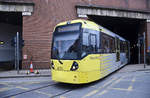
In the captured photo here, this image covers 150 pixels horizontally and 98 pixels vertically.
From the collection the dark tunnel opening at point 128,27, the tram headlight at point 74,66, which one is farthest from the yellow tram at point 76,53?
the dark tunnel opening at point 128,27

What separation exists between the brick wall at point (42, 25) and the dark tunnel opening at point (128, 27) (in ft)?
10.3

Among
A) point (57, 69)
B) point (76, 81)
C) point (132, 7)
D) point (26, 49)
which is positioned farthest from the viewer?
point (132, 7)

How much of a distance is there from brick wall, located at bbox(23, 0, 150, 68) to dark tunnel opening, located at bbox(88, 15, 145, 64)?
10.3ft

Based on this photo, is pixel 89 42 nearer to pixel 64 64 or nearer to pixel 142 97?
pixel 64 64

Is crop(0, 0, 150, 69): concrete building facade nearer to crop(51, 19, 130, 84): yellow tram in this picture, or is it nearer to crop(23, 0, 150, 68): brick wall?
crop(23, 0, 150, 68): brick wall

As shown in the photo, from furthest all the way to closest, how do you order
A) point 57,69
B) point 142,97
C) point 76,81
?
point 57,69
point 76,81
point 142,97

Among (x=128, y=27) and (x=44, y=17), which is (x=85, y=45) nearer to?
(x=44, y=17)

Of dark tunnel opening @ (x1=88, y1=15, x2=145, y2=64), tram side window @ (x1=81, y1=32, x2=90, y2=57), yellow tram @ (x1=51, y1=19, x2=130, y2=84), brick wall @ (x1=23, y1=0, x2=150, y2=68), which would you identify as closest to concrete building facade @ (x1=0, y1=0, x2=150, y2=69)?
brick wall @ (x1=23, y1=0, x2=150, y2=68)

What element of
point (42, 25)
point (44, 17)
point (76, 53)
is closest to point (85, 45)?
point (76, 53)

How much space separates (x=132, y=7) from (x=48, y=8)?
10681mm

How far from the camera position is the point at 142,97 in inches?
205

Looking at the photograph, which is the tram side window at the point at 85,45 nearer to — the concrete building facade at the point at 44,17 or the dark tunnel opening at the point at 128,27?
the concrete building facade at the point at 44,17

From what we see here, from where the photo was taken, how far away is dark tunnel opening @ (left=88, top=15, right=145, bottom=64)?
18.9 meters

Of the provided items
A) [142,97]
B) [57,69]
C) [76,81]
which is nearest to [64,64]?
[57,69]
